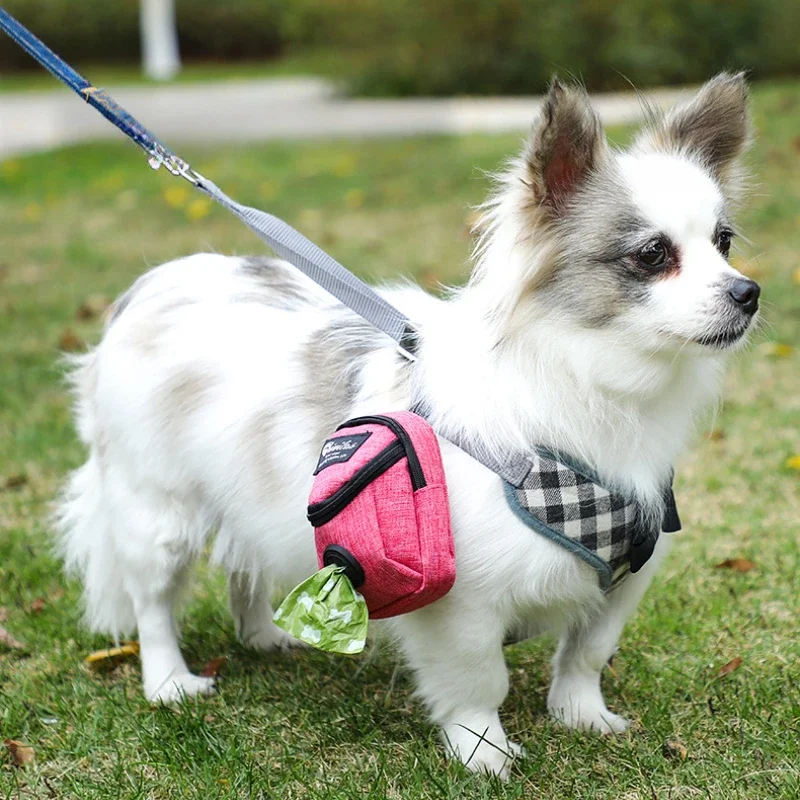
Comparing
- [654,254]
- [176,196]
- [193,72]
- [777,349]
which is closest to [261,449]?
[654,254]

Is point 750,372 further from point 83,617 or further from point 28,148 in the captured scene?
point 28,148

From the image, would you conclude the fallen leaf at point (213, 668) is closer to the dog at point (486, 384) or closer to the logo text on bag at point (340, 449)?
the dog at point (486, 384)

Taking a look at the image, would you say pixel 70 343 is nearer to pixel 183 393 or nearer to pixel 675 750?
pixel 183 393

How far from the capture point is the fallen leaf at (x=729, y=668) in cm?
333

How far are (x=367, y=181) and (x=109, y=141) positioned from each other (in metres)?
4.81

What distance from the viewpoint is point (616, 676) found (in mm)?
3410

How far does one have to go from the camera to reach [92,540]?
3.67 metres

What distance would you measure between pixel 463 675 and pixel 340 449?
68cm

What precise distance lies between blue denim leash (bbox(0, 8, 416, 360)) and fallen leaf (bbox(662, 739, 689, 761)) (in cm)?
122

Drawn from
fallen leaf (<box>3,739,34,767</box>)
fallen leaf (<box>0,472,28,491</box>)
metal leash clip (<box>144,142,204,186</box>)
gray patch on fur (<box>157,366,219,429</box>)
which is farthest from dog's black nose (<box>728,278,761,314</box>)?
fallen leaf (<box>0,472,28,491</box>)

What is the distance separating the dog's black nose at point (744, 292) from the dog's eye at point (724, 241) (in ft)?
0.74

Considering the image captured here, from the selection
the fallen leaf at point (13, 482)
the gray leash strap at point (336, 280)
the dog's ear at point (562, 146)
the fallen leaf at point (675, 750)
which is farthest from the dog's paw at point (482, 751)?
the fallen leaf at point (13, 482)

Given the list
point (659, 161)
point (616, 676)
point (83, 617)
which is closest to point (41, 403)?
point (83, 617)

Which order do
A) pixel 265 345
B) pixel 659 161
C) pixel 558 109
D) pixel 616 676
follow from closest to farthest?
pixel 558 109 < pixel 659 161 < pixel 265 345 < pixel 616 676
